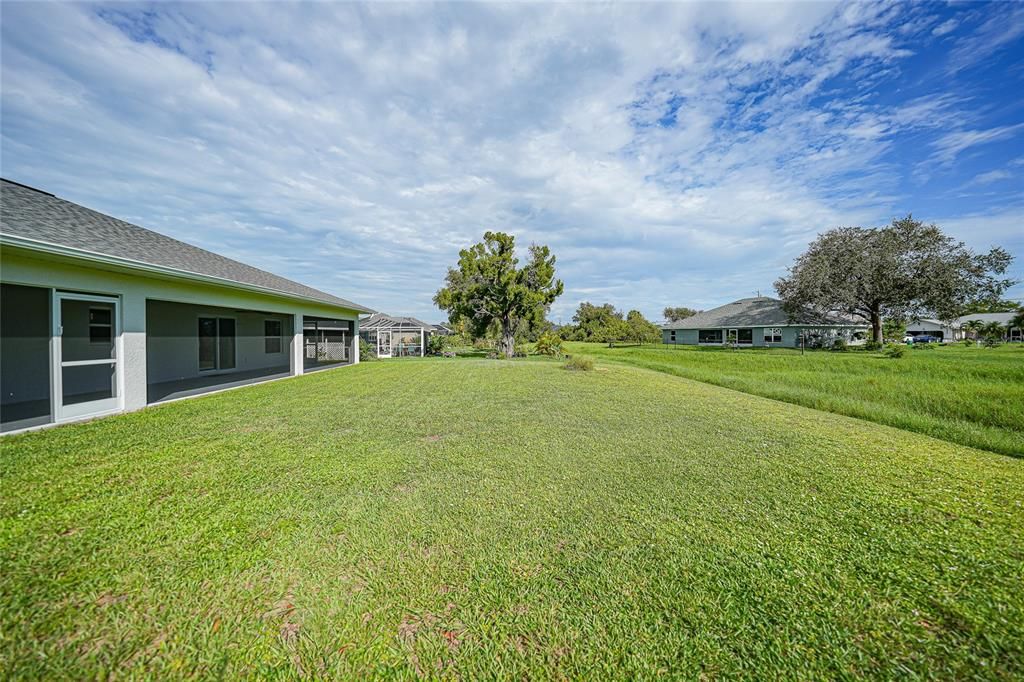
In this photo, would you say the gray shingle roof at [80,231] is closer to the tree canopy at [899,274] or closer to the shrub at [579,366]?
the shrub at [579,366]

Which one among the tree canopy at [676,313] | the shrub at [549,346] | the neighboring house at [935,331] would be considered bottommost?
the shrub at [549,346]

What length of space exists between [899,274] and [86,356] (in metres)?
37.1

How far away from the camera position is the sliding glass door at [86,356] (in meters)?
5.87

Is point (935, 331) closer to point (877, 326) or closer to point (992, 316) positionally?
point (992, 316)

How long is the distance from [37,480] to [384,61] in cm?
1117

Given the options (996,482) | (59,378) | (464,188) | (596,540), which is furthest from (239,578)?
(464,188)

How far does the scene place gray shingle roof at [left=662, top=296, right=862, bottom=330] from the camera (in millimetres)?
30203

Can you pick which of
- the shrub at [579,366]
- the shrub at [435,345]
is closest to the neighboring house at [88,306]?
the shrub at [579,366]

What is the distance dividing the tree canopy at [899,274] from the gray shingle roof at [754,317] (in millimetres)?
3787

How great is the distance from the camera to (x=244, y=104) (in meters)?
10.5

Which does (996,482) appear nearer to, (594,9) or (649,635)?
(649,635)

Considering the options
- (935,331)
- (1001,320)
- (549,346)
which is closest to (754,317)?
(549,346)

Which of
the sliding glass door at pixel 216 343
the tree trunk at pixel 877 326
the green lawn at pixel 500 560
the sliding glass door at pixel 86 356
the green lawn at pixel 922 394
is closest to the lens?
the green lawn at pixel 500 560

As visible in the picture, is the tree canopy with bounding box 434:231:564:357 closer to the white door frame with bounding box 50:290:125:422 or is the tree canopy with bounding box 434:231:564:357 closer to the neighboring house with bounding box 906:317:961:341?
the white door frame with bounding box 50:290:125:422
